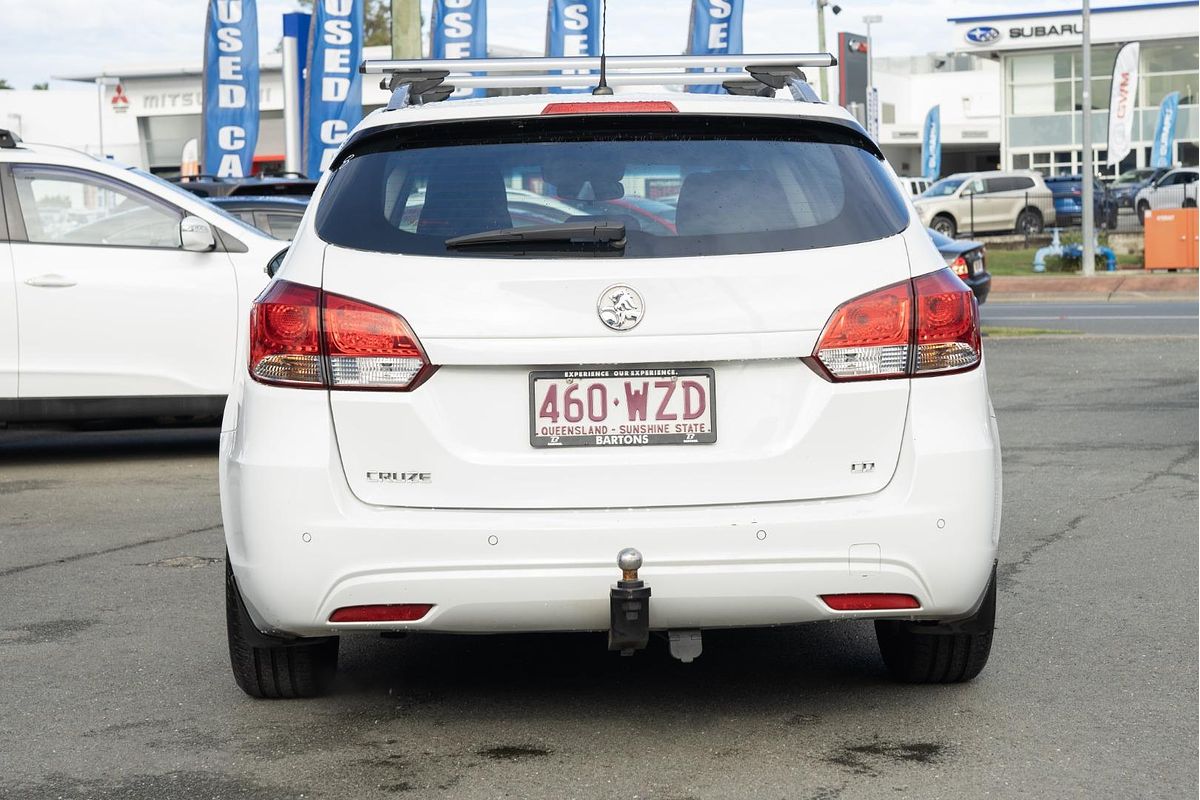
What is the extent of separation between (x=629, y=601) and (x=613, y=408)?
0.45 metres

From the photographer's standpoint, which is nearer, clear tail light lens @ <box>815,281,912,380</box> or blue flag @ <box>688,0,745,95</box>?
clear tail light lens @ <box>815,281,912,380</box>

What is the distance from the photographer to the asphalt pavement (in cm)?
1891

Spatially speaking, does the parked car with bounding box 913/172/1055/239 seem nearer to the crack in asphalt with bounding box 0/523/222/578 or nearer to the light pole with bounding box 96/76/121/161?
the crack in asphalt with bounding box 0/523/222/578

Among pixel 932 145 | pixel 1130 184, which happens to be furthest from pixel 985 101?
pixel 1130 184

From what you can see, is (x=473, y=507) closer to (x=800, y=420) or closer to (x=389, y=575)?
(x=389, y=575)

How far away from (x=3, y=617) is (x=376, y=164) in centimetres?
263

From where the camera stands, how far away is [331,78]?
25.6 m

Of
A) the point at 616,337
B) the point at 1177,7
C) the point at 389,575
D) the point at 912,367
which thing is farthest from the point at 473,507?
Result: the point at 1177,7

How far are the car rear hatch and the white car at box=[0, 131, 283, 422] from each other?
5.38 m

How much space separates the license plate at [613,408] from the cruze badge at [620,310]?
0.35 feet

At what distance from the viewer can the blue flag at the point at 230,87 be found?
92.8ft

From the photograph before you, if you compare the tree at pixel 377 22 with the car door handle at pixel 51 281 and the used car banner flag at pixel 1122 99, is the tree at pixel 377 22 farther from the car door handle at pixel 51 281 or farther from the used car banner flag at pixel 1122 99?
the car door handle at pixel 51 281

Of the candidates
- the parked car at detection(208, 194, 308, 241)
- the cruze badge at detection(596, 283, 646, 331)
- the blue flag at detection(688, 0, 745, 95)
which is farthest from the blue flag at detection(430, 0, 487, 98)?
the cruze badge at detection(596, 283, 646, 331)

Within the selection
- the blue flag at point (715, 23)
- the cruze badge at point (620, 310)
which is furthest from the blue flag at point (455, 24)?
the cruze badge at point (620, 310)
